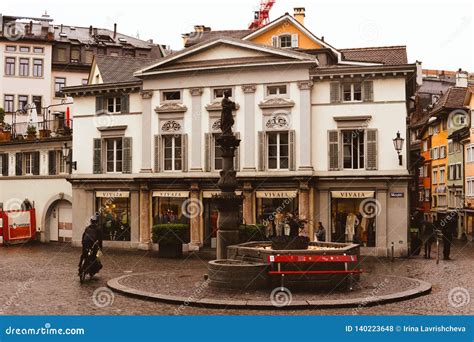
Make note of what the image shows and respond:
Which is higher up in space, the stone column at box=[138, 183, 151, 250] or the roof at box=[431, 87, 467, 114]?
the roof at box=[431, 87, 467, 114]

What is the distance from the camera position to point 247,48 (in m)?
34.8

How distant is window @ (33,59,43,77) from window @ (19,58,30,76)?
555 millimetres

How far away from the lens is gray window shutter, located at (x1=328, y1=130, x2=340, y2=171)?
33.3 metres

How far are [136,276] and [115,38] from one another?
5126 centimetres

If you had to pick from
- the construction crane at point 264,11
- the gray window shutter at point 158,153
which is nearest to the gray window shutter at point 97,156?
the gray window shutter at point 158,153

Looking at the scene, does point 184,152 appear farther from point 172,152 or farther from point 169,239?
point 169,239

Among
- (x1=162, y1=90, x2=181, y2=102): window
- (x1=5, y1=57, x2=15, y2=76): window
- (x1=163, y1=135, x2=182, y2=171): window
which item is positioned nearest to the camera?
(x1=163, y1=135, x2=182, y2=171): window

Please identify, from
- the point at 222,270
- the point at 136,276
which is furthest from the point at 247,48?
the point at 222,270

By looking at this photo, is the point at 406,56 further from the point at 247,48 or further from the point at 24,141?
the point at 24,141

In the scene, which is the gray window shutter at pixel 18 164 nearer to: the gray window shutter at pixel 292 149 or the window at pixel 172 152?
the window at pixel 172 152

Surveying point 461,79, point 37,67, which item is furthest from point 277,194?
point 461,79

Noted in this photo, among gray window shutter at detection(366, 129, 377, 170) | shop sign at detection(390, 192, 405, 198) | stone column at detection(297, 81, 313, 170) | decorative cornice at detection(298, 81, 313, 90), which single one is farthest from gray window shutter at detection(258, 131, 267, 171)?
shop sign at detection(390, 192, 405, 198)

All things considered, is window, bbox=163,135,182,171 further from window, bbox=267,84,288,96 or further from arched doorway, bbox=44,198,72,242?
arched doorway, bbox=44,198,72,242

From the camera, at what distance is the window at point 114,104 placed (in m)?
37.9
